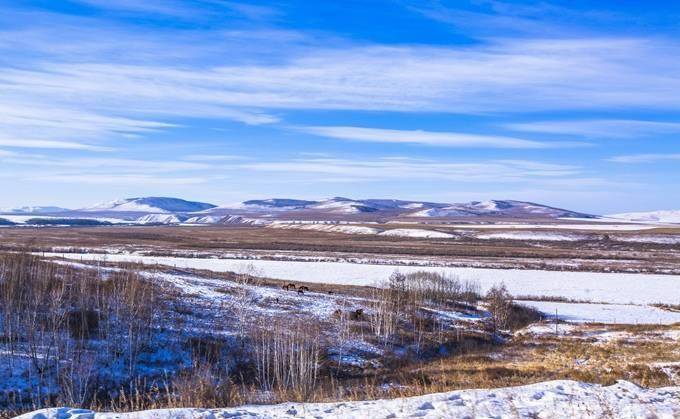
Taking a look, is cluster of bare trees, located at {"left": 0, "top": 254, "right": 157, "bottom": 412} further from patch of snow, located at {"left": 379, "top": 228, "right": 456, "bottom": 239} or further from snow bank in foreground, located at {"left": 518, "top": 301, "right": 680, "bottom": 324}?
patch of snow, located at {"left": 379, "top": 228, "right": 456, "bottom": 239}

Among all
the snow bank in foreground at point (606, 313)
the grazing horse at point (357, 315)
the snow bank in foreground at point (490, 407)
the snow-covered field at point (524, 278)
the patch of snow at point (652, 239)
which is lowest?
the snow bank in foreground at point (606, 313)

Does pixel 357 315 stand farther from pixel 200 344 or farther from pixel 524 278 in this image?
pixel 524 278

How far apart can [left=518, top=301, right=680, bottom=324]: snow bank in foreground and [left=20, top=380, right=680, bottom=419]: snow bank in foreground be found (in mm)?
32118

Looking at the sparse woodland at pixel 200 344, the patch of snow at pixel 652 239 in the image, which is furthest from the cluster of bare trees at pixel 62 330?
the patch of snow at pixel 652 239

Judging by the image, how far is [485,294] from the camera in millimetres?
53125

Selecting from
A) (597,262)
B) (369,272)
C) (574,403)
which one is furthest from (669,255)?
(574,403)

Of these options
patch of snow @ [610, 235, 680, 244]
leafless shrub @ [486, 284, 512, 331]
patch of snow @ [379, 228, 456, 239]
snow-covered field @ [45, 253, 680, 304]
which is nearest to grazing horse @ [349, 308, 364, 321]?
leafless shrub @ [486, 284, 512, 331]

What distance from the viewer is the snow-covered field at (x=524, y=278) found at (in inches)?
2099

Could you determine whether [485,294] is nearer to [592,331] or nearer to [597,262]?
[592,331]

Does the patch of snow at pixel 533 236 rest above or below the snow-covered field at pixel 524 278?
above

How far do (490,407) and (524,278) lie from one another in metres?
54.9

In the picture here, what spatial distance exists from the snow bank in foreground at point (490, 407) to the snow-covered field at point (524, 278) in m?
42.0

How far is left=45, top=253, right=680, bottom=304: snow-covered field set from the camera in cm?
5331

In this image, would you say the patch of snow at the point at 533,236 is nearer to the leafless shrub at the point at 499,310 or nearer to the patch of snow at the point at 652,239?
the patch of snow at the point at 652,239
